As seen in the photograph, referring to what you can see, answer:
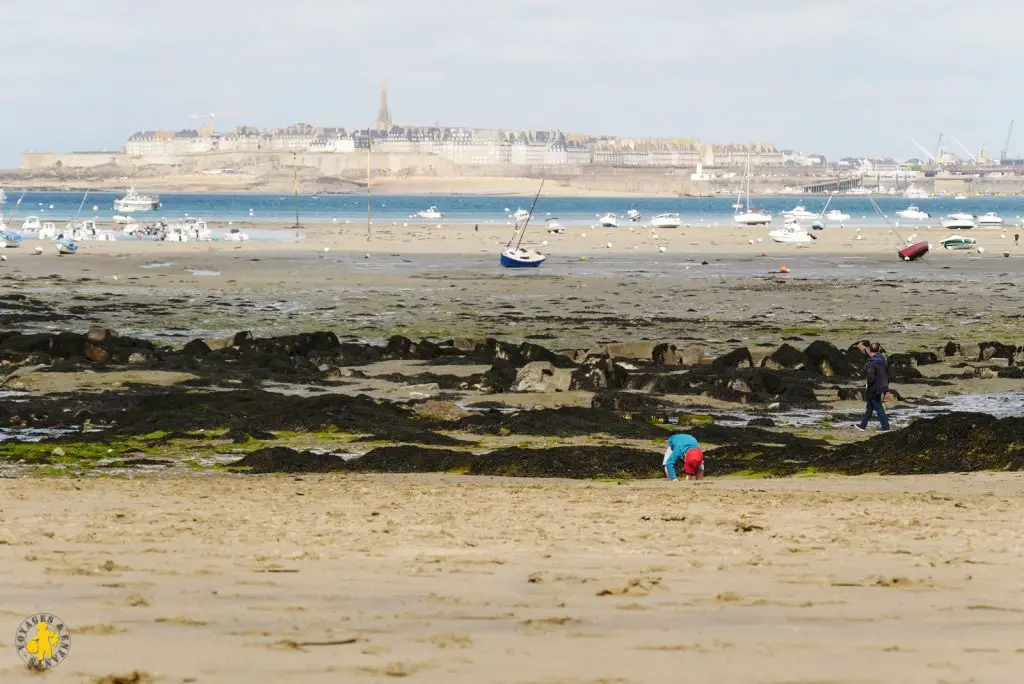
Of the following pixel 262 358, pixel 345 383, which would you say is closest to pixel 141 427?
pixel 345 383

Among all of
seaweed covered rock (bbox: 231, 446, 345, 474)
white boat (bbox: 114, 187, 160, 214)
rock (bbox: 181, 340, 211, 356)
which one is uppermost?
white boat (bbox: 114, 187, 160, 214)

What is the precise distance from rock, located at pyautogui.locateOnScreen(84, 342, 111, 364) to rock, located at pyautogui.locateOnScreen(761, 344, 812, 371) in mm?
11161

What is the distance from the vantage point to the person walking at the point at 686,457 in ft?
46.8

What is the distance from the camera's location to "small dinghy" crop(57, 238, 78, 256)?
6359cm

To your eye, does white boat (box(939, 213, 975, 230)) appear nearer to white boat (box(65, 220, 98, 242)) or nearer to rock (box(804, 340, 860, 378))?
white boat (box(65, 220, 98, 242))

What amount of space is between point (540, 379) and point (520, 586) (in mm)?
13624

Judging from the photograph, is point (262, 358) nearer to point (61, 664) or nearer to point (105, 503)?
Answer: point (105, 503)

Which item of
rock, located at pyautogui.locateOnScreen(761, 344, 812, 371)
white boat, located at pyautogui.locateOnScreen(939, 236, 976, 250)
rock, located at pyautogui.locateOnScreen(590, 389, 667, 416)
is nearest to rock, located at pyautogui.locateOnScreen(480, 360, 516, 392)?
rock, located at pyautogui.locateOnScreen(590, 389, 667, 416)

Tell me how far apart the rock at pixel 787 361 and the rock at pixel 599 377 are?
128 inches

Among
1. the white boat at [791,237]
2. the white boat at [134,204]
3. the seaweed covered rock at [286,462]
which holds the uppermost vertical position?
the white boat at [134,204]

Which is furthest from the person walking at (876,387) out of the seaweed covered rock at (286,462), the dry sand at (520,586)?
the seaweed covered rock at (286,462)

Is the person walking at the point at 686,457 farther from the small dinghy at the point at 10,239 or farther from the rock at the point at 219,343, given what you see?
the small dinghy at the point at 10,239

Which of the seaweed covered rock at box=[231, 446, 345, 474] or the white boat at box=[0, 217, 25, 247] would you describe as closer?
the seaweed covered rock at box=[231, 446, 345, 474]

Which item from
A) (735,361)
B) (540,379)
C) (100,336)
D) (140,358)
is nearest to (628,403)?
(540,379)
